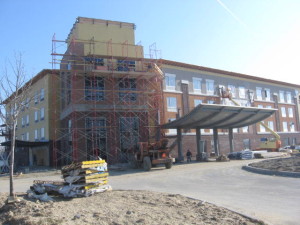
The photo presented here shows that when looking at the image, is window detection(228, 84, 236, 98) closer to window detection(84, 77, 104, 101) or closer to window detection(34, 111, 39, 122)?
window detection(84, 77, 104, 101)

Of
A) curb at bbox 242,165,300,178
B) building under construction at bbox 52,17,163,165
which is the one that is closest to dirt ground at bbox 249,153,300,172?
A: curb at bbox 242,165,300,178

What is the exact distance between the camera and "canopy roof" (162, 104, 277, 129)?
83.8 feet

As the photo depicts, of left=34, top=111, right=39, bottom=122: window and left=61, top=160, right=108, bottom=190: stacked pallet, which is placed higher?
left=34, top=111, right=39, bottom=122: window

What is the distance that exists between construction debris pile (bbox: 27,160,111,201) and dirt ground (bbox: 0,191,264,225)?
1.07 m

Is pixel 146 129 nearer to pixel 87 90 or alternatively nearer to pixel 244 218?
pixel 87 90

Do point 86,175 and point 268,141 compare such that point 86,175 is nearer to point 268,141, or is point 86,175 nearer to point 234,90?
point 268,141

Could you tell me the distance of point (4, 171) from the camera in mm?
30438

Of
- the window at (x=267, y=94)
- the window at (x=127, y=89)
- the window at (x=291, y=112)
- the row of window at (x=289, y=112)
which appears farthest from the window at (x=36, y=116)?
the window at (x=291, y=112)

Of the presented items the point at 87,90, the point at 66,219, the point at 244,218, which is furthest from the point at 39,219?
the point at 87,90

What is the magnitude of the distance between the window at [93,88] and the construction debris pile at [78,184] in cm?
1791

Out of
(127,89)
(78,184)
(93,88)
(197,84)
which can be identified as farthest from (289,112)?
(78,184)

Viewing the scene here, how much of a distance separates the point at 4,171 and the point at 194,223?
95.3 feet

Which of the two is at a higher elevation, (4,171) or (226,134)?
(226,134)

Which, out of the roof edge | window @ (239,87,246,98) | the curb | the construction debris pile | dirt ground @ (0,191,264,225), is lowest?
the curb
